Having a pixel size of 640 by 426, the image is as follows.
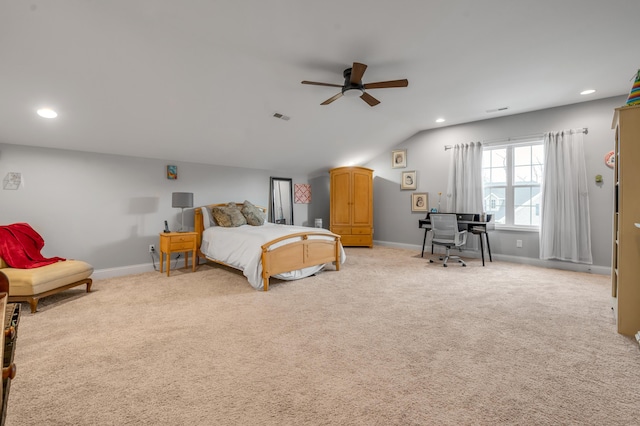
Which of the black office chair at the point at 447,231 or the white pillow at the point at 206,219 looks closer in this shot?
the black office chair at the point at 447,231

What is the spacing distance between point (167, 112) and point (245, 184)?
227cm

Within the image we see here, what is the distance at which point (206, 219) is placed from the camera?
4.88m

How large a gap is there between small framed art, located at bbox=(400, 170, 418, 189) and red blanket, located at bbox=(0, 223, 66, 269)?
606 centimetres

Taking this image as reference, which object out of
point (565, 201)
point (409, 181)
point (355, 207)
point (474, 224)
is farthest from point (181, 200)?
point (565, 201)

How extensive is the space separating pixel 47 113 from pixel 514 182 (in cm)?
696

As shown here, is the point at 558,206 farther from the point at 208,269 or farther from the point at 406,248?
the point at 208,269

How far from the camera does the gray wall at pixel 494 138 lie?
4.34 meters

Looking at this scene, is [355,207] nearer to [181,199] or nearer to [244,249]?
[244,249]

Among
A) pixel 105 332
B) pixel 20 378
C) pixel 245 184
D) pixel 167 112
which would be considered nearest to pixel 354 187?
pixel 245 184

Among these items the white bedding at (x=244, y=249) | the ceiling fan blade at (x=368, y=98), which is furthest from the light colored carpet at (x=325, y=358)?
the ceiling fan blade at (x=368, y=98)

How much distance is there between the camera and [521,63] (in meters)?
3.30

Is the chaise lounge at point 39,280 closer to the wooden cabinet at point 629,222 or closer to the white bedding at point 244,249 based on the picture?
the white bedding at point 244,249

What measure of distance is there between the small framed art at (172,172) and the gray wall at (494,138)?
4.43 metres

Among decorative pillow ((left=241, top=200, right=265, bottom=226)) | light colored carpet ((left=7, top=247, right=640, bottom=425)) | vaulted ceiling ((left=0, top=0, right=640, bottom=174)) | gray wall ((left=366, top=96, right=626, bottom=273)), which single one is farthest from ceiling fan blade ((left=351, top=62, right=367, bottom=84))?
gray wall ((left=366, top=96, right=626, bottom=273))
